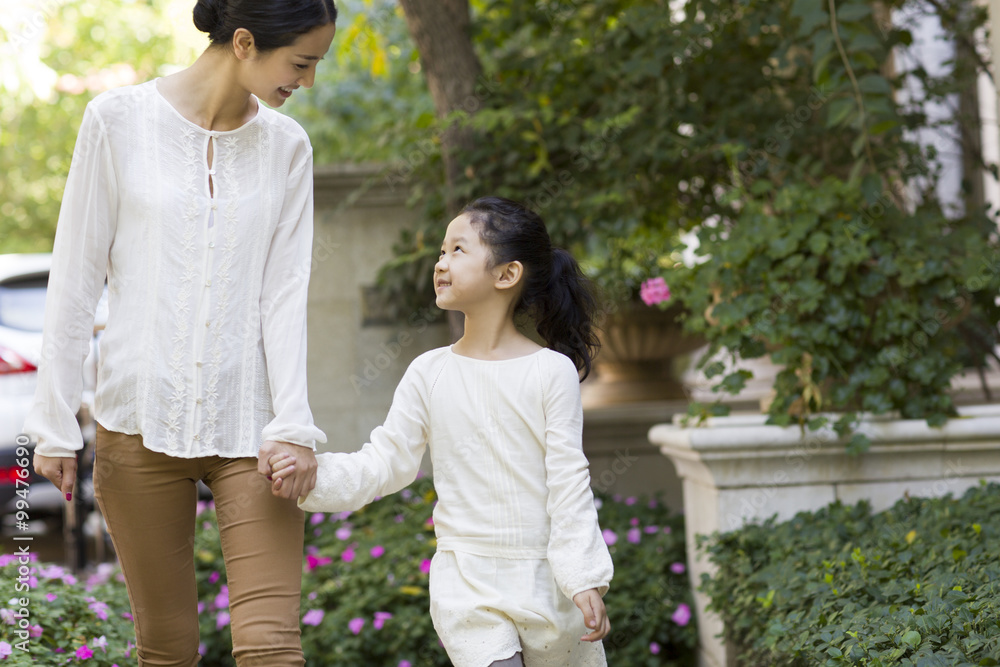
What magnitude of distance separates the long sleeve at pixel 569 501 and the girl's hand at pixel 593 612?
0.01m

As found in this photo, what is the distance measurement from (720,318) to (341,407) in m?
2.15

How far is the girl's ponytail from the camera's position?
2135mm

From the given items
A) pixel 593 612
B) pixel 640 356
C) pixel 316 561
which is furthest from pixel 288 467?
pixel 640 356

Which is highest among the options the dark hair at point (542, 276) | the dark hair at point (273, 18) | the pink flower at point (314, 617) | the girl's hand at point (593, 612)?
the dark hair at point (273, 18)

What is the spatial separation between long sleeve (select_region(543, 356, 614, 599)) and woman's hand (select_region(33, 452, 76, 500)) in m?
0.90

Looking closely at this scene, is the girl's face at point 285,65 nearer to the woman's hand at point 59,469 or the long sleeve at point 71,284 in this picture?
the long sleeve at point 71,284

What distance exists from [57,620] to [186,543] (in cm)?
115

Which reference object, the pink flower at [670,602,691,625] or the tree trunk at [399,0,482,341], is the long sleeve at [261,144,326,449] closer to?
the pink flower at [670,602,691,625]

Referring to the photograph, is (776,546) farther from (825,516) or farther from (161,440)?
(161,440)

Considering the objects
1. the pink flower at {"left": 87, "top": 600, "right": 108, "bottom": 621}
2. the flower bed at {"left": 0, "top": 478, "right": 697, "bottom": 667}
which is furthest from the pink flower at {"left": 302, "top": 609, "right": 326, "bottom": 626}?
the pink flower at {"left": 87, "top": 600, "right": 108, "bottom": 621}

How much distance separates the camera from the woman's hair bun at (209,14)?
1778 millimetres

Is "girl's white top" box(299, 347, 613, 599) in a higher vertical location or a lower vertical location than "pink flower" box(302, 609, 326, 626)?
higher

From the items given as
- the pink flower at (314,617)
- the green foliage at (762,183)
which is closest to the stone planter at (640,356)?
the green foliage at (762,183)

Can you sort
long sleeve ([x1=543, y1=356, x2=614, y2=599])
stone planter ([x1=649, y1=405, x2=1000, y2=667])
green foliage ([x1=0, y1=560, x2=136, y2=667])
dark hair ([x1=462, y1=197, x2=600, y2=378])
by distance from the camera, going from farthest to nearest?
1. stone planter ([x1=649, y1=405, x2=1000, y2=667])
2. green foliage ([x1=0, y1=560, x2=136, y2=667])
3. dark hair ([x1=462, y1=197, x2=600, y2=378])
4. long sleeve ([x1=543, y1=356, x2=614, y2=599])
